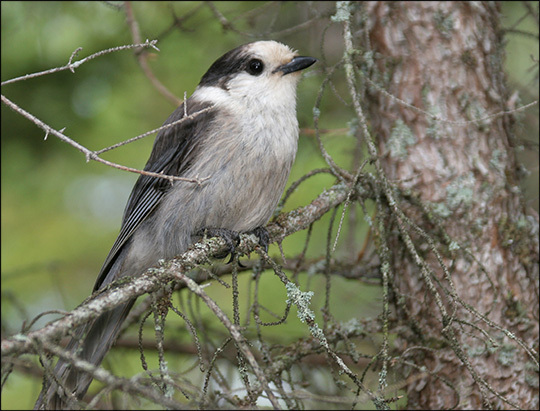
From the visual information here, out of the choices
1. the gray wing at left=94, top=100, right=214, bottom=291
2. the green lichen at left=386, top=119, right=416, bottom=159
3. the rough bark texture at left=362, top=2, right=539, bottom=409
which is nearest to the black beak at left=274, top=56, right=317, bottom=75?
the rough bark texture at left=362, top=2, right=539, bottom=409

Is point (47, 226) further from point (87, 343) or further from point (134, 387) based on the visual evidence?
point (134, 387)

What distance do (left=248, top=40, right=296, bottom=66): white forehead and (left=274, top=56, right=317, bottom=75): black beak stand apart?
31 millimetres

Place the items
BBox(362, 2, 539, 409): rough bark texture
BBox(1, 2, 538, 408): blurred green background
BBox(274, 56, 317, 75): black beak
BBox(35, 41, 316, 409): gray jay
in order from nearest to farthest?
1. BBox(362, 2, 539, 409): rough bark texture
2. BBox(35, 41, 316, 409): gray jay
3. BBox(274, 56, 317, 75): black beak
4. BBox(1, 2, 538, 408): blurred green background

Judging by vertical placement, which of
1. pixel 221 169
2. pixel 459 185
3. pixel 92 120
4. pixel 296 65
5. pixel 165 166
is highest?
pixel 92 120

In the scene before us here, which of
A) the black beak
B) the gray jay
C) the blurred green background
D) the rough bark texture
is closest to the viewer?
the rough bark texture

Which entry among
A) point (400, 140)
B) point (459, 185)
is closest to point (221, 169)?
point (400, 140)

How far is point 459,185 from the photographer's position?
2.83 m

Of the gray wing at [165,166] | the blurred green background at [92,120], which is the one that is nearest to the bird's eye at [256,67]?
the gray wing at [165,166]

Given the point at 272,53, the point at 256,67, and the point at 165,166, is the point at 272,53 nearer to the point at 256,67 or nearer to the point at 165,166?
the point at 256,67

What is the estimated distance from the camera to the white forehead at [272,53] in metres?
3.11

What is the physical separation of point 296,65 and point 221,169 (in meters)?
0.63

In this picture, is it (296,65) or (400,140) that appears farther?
(296,65)

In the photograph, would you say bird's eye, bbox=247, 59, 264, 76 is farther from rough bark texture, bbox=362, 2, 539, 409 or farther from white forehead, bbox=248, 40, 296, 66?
rough bark texture, bbox=362, 2, 539, 409

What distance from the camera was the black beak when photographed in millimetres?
3051
